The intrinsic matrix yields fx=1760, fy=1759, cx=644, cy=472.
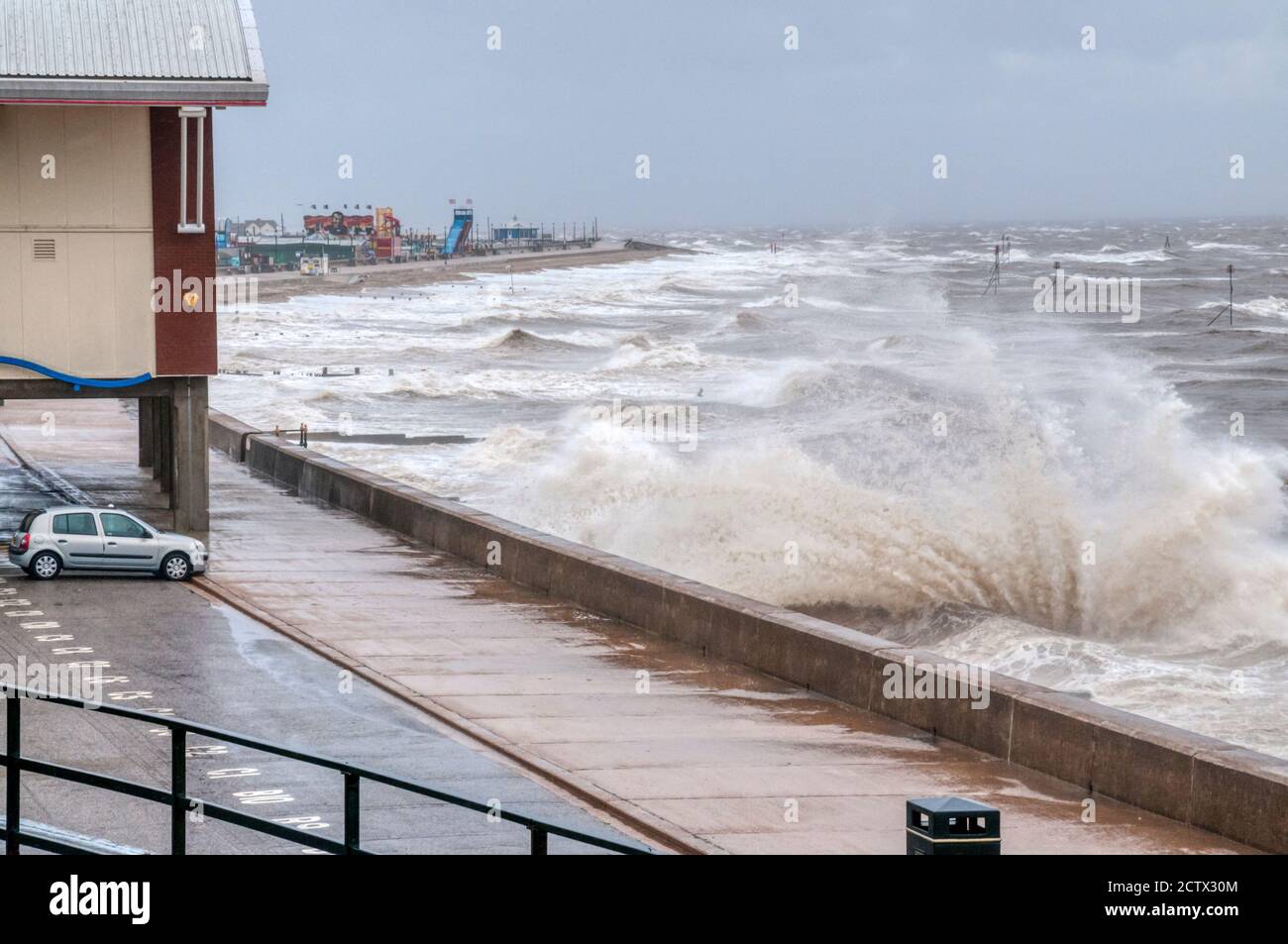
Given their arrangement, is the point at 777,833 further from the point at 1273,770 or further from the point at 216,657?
the point at 216,657

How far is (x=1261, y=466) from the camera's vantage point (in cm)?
2720

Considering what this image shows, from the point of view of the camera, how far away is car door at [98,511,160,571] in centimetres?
2255

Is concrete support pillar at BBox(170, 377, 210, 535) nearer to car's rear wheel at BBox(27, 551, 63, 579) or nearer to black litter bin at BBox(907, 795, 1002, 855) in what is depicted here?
car's rear wheel at BBox(27, 551, 63, 579)

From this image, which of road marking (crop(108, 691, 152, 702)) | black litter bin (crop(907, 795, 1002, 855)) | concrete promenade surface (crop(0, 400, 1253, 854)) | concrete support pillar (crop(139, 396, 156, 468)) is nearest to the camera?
black litter bin (crop(907, 795, 1002, 855))

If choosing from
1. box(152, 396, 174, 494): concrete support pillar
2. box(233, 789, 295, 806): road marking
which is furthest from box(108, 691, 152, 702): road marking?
box(152, 396, 174, 494): concrete support pillar

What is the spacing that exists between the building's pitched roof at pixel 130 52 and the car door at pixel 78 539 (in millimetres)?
5579

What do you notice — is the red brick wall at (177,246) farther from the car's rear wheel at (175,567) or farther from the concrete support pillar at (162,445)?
the concrete support pillar at (162,445)

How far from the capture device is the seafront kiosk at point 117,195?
78.9 ft

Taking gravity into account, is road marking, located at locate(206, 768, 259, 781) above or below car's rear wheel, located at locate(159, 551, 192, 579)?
above

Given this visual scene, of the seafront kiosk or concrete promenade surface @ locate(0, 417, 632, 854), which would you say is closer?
concrete promenade surface @ locate(0, 417, 632, 854)

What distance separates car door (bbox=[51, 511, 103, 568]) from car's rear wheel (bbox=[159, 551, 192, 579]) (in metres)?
0.81
